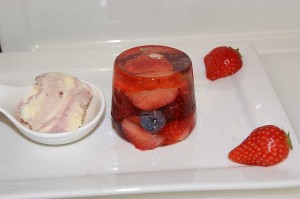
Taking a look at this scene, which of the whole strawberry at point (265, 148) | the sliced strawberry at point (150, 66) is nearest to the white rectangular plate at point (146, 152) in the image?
the whole strawberry at point (265, 148)

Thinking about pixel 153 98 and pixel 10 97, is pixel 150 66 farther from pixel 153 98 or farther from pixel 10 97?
pixel 10 97

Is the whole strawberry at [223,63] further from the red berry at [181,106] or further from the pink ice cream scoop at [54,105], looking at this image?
the pink ice cream scoop at [54,105]

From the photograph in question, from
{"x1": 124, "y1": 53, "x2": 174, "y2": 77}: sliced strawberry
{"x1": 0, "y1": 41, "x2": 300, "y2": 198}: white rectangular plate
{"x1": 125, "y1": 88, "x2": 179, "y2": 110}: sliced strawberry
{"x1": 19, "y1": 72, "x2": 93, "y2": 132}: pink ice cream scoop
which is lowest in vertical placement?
{"x1": 0, "y1": 41, "x2": 300, "y2": 198}: white rectangular plate

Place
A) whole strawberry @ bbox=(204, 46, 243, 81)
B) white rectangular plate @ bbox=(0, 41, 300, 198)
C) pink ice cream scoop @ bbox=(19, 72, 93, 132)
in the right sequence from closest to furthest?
white rectangular plate @ bbox=(0, 41, 300, 198) < pink ice cream scoop @ bbox=(19, 72, 93, 132) < whole strawberry @ bbox=(204, 46, 243, 81)

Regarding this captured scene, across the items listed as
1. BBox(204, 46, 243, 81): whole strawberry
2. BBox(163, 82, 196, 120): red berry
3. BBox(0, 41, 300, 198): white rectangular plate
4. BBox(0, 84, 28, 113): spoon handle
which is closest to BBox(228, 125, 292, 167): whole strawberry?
BBox(0, 41, 300, 198): white rectangular plate

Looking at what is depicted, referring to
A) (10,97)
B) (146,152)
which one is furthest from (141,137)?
(10,97)

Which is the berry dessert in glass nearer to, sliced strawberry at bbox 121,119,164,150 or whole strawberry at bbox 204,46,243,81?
sliced strawberry at bbox 121,119,164,150

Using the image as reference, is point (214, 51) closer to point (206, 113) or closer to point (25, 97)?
point (206, 113)

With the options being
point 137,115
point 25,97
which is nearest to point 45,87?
point 25,97
